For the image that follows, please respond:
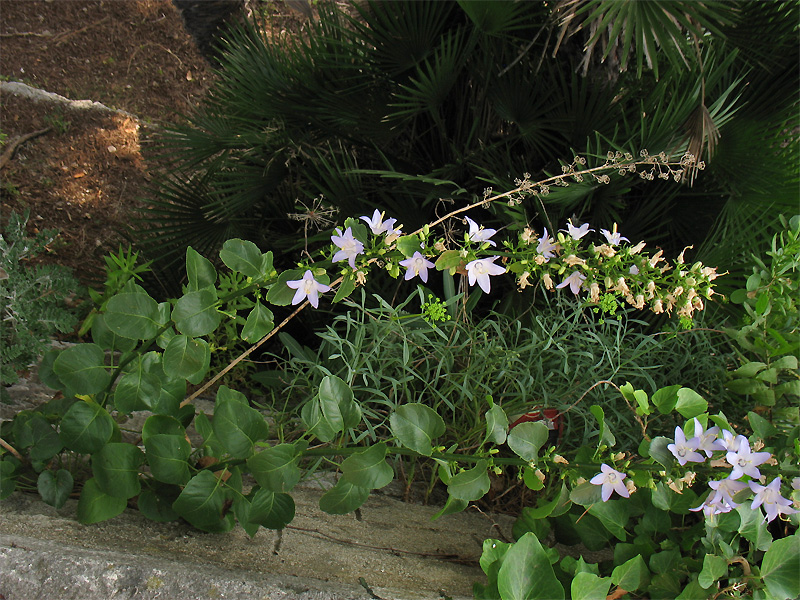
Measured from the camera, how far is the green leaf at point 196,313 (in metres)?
0.88

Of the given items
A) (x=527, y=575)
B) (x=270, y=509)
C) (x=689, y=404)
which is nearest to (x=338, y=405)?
(x=270, y=509)

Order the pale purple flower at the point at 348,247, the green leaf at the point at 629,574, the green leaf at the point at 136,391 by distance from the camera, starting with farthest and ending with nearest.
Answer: the green leaf at the point at 629,574 → the green leaf at the point at 136,391 → the pale purple flower at the point at 348,247

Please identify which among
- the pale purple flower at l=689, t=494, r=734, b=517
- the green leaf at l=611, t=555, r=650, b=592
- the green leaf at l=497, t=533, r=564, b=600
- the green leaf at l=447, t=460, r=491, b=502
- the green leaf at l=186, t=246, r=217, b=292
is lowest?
the green leaf at l=611, t=555, r=650, b=592

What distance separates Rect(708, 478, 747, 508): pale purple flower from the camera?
36.1 inches

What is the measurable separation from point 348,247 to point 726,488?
708 mm

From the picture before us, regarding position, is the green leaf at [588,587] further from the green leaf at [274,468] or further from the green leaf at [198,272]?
the green leaf at [198,272]

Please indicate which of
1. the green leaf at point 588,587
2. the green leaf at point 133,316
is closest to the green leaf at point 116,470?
the green leaf at point 133,316

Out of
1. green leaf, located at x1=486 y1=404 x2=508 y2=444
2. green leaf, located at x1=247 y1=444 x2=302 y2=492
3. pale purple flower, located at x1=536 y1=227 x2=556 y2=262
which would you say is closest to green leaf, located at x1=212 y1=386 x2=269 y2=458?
green leaf, located at x1=247 y1=444 x2=302 y2=492

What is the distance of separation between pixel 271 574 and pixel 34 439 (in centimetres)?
51

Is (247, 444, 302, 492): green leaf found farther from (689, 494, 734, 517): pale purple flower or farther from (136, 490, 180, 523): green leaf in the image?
(689, 494, 734, 517): pale purple flower

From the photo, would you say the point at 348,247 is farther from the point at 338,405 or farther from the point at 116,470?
the point at 116,470

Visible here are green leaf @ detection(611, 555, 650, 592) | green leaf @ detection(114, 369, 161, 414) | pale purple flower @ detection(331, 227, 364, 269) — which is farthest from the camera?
green leaf @ detection(611, 555, 650, 592)

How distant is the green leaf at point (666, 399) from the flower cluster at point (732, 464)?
0.07 m

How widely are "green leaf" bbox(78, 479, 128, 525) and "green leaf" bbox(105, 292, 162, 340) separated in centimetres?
30
